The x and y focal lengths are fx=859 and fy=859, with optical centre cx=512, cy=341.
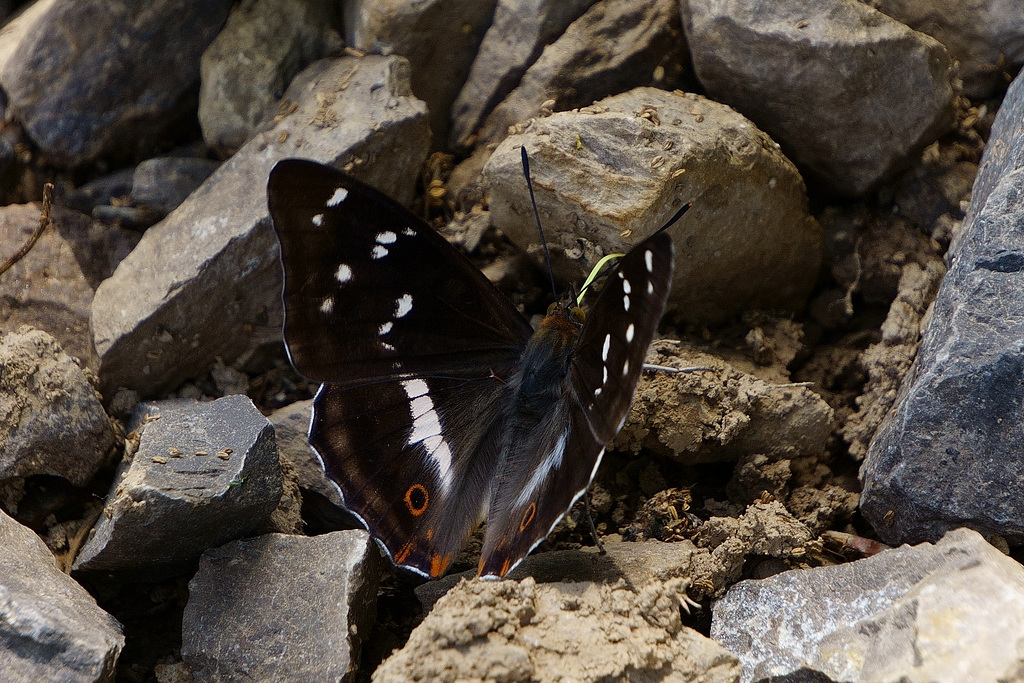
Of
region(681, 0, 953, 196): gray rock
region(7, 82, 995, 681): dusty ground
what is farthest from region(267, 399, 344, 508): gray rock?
region(681, 0, 953, 196): gray rock

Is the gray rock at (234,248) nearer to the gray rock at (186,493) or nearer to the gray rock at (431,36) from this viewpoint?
the gray rock at (431,36)

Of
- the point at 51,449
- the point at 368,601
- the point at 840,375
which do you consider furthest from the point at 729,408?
the point at 51,449

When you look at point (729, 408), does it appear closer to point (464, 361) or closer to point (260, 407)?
point (464, 361)

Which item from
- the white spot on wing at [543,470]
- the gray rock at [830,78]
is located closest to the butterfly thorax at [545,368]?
the white spot on wing at [543,470]

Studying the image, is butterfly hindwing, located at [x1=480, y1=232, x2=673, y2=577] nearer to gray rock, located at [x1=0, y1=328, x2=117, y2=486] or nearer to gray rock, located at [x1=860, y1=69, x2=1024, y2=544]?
gray rock, located at [x1=860, y1=69, x2=1024, y2=544]

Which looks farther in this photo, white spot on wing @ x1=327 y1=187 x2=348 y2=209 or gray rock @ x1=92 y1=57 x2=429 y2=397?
gray rock @ x1=92 y1=57 x2=429 y2=397

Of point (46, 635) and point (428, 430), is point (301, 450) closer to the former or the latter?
point (428, 430)
